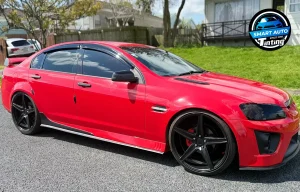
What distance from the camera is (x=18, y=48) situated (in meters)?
19.3

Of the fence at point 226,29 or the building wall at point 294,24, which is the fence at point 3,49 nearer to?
the fence at point 226,29

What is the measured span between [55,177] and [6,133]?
2222 millimetres

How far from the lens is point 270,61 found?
1118 cm

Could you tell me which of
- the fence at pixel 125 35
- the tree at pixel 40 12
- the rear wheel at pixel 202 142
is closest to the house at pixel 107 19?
the fence at pixel 125 35

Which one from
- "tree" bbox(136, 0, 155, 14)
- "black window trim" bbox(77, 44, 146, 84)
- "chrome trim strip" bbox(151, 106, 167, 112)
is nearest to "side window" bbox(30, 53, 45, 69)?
"black window trim" bbox(77, 44, 146, 84)

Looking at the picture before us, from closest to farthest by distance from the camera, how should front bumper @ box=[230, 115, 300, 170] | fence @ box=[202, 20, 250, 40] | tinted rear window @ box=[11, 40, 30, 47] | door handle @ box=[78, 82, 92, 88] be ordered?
front bumper @ box=[230, 115, 300, 170], door handle @ box=[78, 82, 92, 88], fence @ box=[202, 20, 250, 40], tinted rear window @ box=[11, 40, 30, 47]

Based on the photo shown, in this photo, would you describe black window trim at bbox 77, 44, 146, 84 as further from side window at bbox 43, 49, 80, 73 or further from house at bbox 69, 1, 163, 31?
house at bbox 69, 1, 163, 31

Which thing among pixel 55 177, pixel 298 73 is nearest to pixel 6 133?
pixel 55 177

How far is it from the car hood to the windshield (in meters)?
0.26

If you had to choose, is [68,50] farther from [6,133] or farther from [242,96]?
[242,96]

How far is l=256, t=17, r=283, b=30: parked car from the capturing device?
11669mm

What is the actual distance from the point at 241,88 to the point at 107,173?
186 centimetres

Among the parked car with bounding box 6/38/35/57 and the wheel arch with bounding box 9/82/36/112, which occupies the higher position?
the parked car with bounding box 6/38/35/57

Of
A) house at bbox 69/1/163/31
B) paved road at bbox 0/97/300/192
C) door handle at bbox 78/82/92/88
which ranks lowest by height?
paved road at bbox 0/97/300/192
